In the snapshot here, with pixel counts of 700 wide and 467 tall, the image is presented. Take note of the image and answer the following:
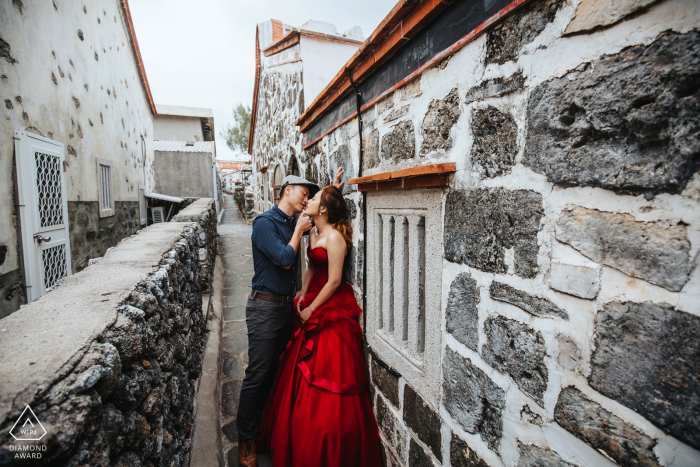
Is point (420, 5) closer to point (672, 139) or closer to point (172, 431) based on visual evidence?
point (672, 139)

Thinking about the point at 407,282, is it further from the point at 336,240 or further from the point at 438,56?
Answer: the point at 438,56

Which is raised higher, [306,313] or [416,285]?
[416,285]

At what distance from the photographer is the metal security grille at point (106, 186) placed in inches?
199

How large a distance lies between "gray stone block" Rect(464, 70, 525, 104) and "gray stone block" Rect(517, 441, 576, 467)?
43.8 inches

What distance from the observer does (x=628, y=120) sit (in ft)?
2.29

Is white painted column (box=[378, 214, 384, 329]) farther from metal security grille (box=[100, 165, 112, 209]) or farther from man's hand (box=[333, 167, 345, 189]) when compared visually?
metal security grille (box=[100, 165, 112, 209])

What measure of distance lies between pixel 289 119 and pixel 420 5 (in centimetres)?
427

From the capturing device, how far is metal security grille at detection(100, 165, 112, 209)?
5055 millimetres

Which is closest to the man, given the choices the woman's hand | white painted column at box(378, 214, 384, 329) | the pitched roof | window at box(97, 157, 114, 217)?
the woman's hand

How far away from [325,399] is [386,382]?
42 cm

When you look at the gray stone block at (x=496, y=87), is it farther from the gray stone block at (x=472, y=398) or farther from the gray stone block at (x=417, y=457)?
the gray stone block at (x=417, y=457)

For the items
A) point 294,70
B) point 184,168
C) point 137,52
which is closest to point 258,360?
point 294,70

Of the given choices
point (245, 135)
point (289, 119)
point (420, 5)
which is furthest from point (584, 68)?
point (245, 135)

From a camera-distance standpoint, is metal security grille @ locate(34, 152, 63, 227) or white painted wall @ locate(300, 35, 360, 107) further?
white painted wall @ locate(300, 35, 360, 107)
